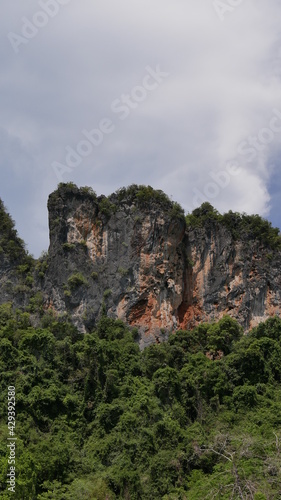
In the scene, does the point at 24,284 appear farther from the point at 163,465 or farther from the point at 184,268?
the point at 163,465

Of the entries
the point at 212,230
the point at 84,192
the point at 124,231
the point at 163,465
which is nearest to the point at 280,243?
the point at 212,230

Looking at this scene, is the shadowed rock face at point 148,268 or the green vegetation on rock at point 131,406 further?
the shadowed rock face at point 148,268

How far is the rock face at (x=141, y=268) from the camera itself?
106 feet

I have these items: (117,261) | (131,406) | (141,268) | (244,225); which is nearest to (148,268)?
(141,268)

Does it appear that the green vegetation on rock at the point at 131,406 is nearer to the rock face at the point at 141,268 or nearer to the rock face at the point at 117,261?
the rock face at the point at 117,261

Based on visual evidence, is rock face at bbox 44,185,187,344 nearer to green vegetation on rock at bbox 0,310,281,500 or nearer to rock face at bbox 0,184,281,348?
rock face at bbox 0,184,281,348

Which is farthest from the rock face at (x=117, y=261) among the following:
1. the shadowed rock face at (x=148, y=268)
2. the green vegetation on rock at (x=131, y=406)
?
the green vegetation on rock at (x=131, y=406)

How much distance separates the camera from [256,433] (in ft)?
71.0

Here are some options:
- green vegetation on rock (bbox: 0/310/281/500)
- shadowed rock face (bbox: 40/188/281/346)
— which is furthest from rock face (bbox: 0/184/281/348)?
green vegetation on rock (bbox: 0/310/281/500)

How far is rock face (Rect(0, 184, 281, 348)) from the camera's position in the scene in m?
32.2

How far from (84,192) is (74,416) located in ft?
48.9

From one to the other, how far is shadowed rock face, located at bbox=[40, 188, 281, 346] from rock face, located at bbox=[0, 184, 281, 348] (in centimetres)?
6

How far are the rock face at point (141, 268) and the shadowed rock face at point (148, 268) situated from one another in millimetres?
58

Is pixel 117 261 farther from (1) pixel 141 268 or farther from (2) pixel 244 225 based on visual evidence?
(2) pixel 244 225
